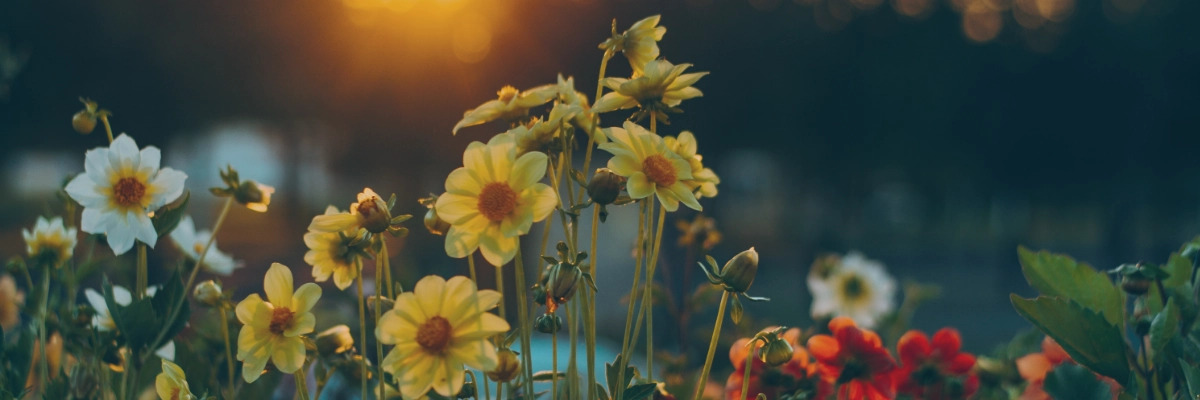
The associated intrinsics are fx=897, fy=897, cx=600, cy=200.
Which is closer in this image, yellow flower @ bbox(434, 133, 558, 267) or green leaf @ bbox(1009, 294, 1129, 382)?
yellow flower @ bbox(434, 133, 558, 267)

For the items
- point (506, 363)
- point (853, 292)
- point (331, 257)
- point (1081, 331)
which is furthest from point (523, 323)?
point (853, 292)

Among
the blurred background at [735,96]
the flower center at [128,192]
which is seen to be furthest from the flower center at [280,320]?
the blurred background at [735,96]

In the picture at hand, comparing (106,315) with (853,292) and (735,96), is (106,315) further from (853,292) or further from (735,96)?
(735,96)

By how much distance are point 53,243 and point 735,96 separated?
9.09m

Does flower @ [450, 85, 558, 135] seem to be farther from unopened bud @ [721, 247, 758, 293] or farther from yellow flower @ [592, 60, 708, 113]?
unopened bud @ [721, 247, 758, 293]

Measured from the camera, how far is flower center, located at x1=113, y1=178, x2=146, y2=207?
733mm

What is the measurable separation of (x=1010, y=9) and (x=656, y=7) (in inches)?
185

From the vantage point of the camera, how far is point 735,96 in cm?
971

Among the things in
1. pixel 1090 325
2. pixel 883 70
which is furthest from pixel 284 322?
pixel 883 70

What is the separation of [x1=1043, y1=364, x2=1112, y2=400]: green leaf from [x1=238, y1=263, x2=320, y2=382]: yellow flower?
0.59 meters

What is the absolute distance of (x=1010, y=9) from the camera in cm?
1029

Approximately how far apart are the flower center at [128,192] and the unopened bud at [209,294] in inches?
3.5

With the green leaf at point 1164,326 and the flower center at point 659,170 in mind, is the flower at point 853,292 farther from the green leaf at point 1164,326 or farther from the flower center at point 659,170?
the flower center at point 659,170

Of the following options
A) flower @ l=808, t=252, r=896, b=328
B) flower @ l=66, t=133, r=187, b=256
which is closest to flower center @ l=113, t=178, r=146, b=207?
flower @ l=66, t=133, r=187, b=256
